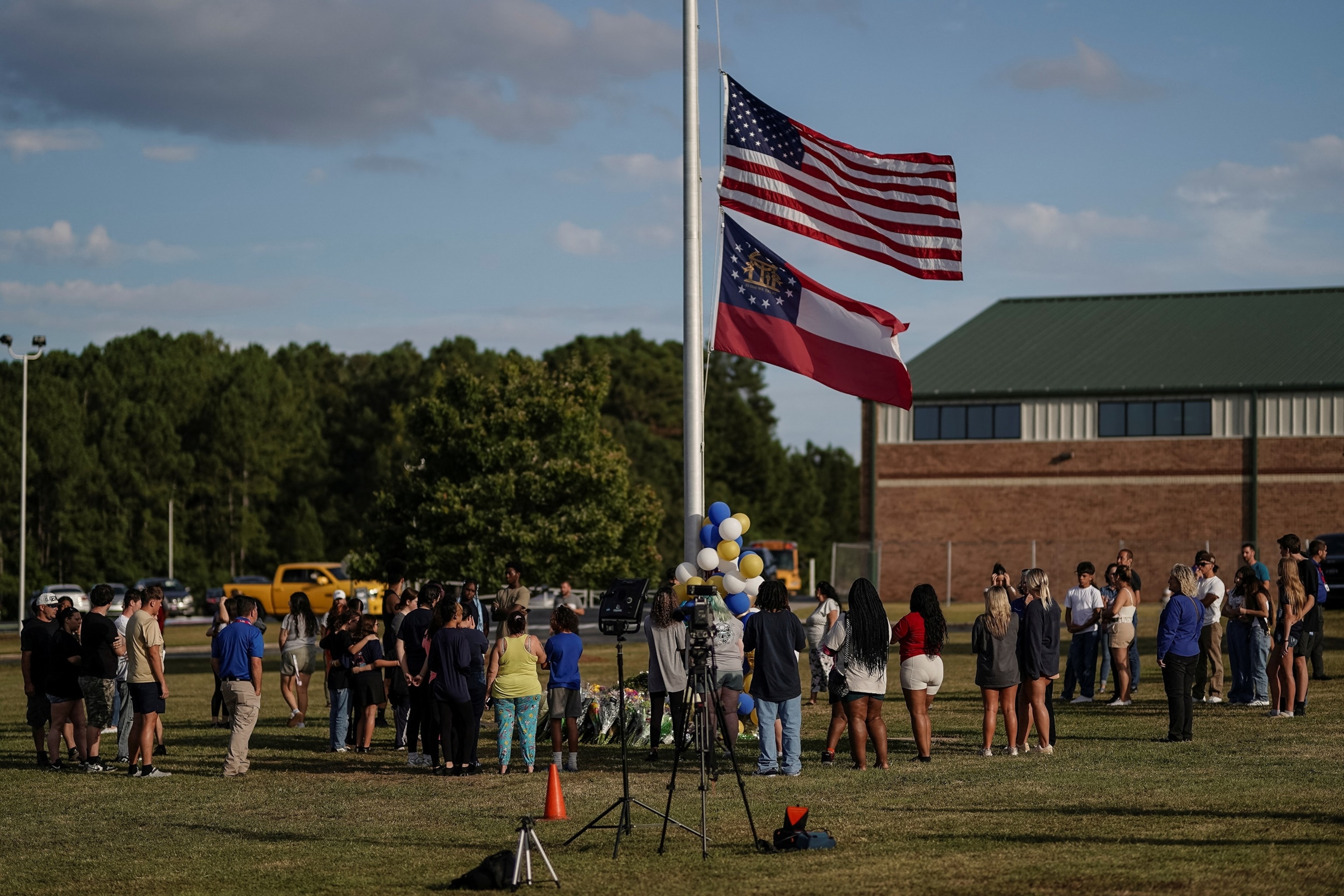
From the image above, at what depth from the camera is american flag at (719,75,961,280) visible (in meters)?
15.2

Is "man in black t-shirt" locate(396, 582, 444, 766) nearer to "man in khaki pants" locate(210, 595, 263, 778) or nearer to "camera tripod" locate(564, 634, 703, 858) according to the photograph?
"man in khaki pants" locate(210, 595, 263, 778)

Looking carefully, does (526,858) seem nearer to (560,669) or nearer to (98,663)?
(560,669)

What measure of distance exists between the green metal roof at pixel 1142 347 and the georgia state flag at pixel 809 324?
3659 cm

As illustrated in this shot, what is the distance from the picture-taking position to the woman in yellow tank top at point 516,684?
47.1ft

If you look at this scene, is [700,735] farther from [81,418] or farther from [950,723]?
[81,418]

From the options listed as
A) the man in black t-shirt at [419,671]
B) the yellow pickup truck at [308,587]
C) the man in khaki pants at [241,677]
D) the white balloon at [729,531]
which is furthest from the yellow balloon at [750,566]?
the yellow pickup truck at [308,587]

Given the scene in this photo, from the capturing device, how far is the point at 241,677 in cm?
1473

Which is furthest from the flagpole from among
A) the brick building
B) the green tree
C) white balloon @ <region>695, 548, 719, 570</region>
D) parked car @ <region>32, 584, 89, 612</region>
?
parked car @ <region>32, 584, 89, 612</region>

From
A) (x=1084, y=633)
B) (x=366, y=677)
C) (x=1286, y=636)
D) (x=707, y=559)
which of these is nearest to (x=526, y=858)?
(x=707, y=559)

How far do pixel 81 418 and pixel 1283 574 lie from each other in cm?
6805

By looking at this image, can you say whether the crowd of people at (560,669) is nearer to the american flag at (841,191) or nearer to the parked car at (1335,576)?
the american flag at (841,191)

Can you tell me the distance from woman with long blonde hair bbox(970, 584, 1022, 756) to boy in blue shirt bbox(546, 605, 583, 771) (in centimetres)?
402

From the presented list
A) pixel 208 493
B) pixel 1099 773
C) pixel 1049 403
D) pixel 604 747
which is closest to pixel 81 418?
pixel 208 493

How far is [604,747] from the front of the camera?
54.6 feet
